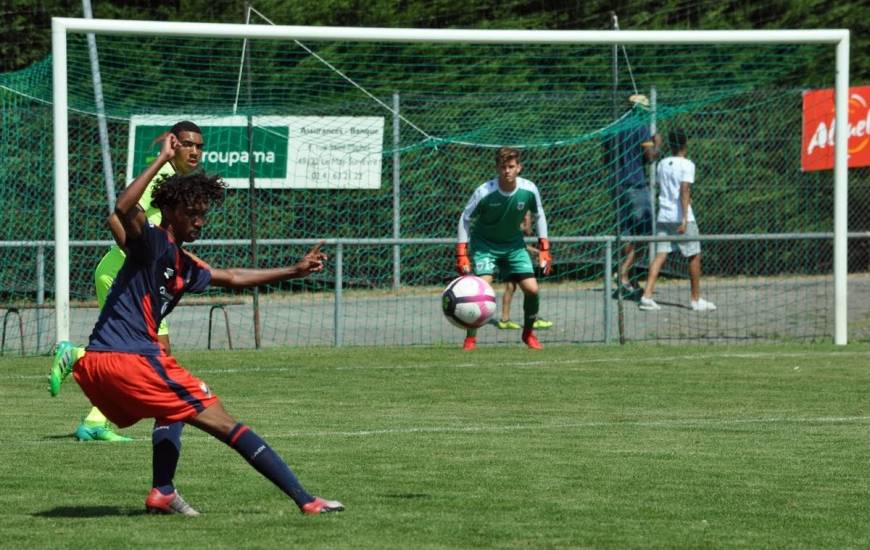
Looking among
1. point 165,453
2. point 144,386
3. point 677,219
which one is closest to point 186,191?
point 144,386

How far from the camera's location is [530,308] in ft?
56.3

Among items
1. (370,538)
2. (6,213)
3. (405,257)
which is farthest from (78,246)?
(370,538)

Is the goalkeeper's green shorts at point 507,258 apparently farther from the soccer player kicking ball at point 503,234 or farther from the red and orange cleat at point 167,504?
the red and orange cleat at point 167,504

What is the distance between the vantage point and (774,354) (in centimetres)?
1647

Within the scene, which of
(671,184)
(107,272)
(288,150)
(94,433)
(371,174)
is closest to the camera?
(107,272)

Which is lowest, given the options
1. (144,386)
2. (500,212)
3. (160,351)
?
(144,386)

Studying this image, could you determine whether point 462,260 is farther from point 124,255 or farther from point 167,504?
point 167,504

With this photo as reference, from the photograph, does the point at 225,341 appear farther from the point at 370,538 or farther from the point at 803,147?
the point at 370,538

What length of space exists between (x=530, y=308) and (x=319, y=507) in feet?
32.4

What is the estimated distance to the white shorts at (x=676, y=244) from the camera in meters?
20.0

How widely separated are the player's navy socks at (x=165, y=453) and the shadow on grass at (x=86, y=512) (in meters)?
0.17

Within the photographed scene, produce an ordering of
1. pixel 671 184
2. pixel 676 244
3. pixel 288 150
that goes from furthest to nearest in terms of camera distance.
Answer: pixel 676 244
pixel 671 184
pixel 288 150

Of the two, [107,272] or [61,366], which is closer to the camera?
[61,366]

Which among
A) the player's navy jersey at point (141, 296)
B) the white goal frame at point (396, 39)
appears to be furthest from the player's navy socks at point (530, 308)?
the player's navy jersey at point (141, 296)
